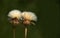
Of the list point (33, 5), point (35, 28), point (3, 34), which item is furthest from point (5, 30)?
point (33, 5)

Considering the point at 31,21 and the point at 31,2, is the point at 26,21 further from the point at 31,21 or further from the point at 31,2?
the point at 31,2

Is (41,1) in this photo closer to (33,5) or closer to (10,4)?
(33,5)

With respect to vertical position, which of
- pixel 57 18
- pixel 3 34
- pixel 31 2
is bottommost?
pixel 3 34

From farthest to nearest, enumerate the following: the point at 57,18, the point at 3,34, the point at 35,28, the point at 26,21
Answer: the point at 57,18
the point at 35,28
the point at 3,34
the point at 26,21

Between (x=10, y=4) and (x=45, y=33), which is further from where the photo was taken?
(x=10, y=4)

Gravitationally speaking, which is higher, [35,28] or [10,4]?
[10,4]

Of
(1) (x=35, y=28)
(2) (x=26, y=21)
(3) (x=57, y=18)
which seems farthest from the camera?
(3) (x=57, y=18)
